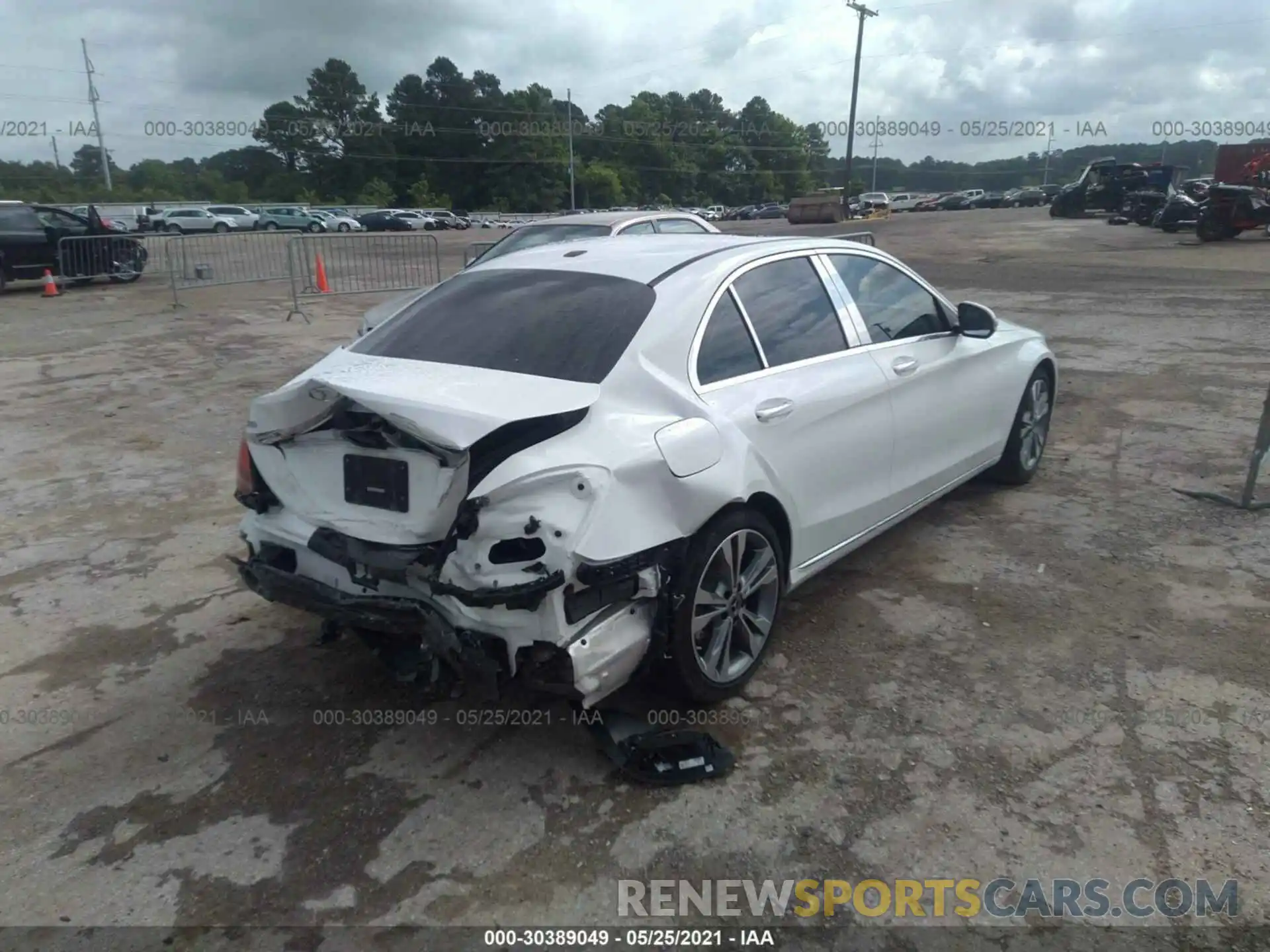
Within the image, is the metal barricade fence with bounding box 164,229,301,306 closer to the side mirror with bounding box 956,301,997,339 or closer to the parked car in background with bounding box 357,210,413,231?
the side mirror with bounding box 956,301,997,339

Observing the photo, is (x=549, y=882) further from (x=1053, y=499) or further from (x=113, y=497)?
(x=113, y=497)

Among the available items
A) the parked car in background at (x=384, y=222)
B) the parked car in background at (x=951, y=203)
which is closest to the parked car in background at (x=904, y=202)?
the parked car in background at (x=951, y=203)

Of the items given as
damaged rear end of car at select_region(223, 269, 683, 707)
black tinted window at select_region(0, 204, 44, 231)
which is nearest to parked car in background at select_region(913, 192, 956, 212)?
black tinted window at select_region(0, 204, 44, 231)

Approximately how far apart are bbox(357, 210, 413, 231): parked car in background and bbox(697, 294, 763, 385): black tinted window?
51600 mm

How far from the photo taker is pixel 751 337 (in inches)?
143

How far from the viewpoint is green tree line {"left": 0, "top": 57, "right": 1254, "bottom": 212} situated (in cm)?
8094

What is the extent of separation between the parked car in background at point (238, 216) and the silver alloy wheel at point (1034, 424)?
161 feet

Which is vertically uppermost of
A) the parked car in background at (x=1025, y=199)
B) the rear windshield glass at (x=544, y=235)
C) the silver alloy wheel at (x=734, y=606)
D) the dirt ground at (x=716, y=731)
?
the parked car in background at (x=1025, y=199)

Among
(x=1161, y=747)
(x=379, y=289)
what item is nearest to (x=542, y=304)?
(x=1161, y=747)

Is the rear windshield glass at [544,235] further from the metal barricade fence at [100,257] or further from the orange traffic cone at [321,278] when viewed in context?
the metal barricade fence at [100,257]

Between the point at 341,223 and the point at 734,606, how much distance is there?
53.0 metres

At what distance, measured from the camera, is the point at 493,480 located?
271cm

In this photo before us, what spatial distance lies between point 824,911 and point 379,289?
15665 mm

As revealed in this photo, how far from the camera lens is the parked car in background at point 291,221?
48875 mm
